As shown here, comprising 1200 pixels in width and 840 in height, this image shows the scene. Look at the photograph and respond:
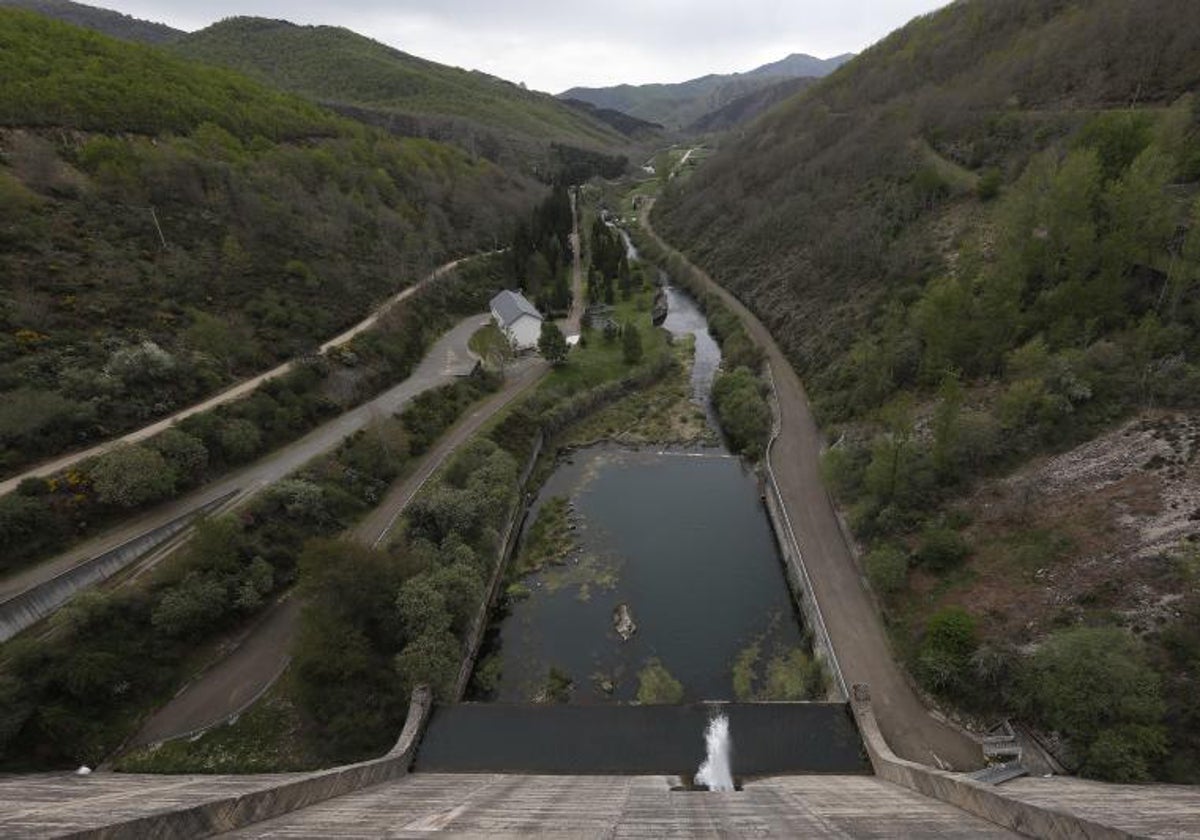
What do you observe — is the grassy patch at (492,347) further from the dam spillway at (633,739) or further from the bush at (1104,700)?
the bush at (1104,700)

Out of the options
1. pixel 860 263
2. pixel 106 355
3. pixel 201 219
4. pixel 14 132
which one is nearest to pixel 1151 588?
pixel 860 263

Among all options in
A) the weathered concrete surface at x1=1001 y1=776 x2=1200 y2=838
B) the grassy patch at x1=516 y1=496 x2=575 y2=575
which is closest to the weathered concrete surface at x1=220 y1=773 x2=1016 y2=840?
the weathered concrete surface at x1=1001 y1=776 x2=1200 y2=838

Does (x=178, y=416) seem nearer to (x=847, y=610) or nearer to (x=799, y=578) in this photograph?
(x=799, y=578)

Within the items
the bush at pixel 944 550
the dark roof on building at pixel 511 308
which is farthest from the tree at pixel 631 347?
the bush at pixel 944 550

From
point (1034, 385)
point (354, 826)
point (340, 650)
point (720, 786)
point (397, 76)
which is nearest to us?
point (354, 826)

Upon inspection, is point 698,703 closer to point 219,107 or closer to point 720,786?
point 720,786

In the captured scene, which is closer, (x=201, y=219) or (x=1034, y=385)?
(x=1034, y=385)
